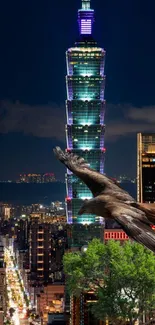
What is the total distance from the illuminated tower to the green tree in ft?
82.1

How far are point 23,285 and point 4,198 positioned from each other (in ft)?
139

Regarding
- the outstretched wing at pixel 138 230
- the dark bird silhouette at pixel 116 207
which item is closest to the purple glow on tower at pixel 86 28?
the dark bird silhouette at pixel 116 207

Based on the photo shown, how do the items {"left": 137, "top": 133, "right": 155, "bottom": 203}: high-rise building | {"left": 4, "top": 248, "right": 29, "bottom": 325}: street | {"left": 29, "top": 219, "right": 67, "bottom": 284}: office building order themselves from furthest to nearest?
{"left": 29, "top": 219, "right": 67, "bottom": 284}: office building
{"left": 137, "top": 133, "right": 155, "bottom": 203}: high-rise building
{"left": 4, "top": 248, "right": 29, "bottom": 325}: street

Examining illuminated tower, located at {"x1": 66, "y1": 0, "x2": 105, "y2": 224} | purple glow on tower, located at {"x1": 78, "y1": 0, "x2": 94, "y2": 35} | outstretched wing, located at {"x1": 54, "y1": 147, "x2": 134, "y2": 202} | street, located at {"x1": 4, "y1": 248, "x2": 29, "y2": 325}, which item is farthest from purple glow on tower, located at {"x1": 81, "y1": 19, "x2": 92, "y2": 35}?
outstretched wing, located at {"x1": 54, "y1": 147, "x2": 134, "y2": 202}

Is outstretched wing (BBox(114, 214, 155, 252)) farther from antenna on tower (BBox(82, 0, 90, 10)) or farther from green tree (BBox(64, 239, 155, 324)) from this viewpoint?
antenna on tower (BBox(82, 0, 90, 10))

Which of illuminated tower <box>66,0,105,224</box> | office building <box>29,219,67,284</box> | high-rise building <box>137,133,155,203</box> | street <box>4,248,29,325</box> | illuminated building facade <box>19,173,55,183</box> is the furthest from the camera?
illuminated building facade <box>19,173,55,183</box>

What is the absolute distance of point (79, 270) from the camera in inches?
440

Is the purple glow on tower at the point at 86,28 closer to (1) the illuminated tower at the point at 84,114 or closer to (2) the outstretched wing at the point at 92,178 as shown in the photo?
(1) the illuminated tower at the point at 84,114

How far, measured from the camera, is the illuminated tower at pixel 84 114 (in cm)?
3700

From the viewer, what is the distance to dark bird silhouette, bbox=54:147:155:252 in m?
3.77

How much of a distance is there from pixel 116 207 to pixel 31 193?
76098 mm

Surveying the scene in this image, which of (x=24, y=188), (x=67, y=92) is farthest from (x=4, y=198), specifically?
(x=67, y=92)

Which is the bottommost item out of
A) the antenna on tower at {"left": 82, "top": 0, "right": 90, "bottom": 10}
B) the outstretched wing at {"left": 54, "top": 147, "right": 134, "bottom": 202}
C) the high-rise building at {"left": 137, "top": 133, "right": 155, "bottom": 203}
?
the high-rise building at {"left": 137, "top": 133, "right": 155, "bottom": 203}

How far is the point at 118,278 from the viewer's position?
430 inches
